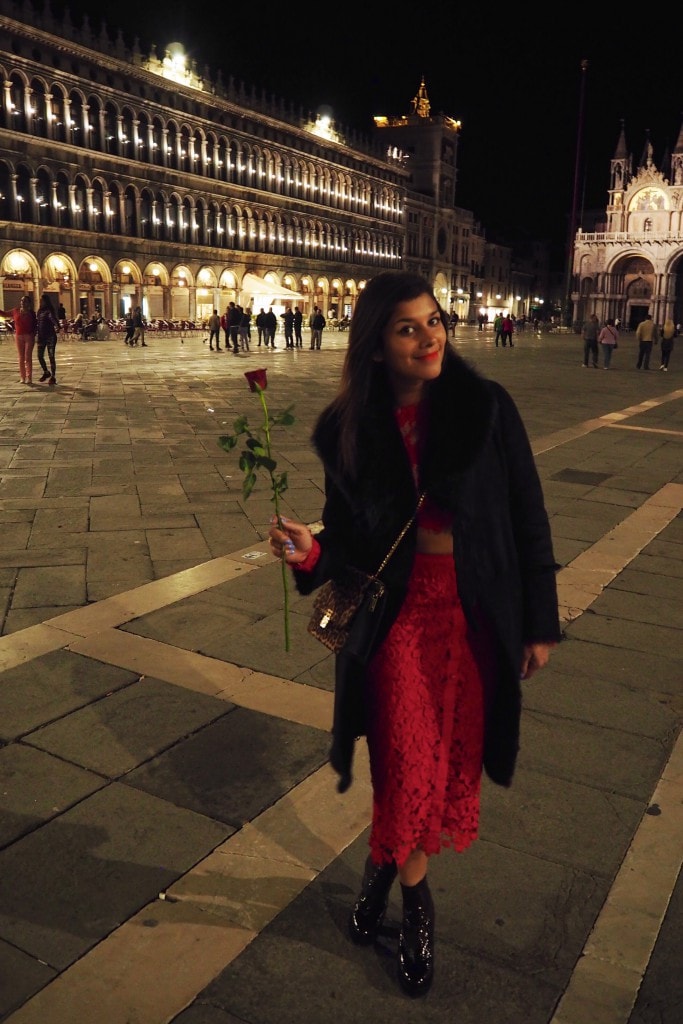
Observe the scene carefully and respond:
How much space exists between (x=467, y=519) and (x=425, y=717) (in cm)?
44

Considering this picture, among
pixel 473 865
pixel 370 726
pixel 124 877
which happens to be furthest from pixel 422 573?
pixel 124 877

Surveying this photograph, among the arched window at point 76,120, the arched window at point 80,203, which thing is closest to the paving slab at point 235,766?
the arched window at point 80,203

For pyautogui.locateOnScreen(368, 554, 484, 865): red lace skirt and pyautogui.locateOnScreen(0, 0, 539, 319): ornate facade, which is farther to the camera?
pyautogui.locateOnScreen(0, 0, 539, 319): ornate facade

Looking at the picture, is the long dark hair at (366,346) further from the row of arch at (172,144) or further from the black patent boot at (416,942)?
the row of arch at (172,144)

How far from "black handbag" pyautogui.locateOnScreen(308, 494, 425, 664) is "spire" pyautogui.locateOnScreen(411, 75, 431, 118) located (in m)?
87.4

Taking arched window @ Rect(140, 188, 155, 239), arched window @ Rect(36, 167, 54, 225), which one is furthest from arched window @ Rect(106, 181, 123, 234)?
arched window @ Rect(36, 167, 54, 225)

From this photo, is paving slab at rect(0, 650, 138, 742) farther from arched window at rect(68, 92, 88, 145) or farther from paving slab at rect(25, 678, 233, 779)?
arched window at rect(68, 92, 88, 145)

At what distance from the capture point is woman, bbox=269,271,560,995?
1.82 metres

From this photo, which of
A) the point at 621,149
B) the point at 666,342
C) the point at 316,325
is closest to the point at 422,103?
the point at 621,149

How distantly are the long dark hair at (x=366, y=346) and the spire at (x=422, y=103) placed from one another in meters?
87.1

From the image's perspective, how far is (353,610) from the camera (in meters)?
1.84

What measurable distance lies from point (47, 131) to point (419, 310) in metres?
41.7

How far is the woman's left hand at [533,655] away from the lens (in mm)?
1896

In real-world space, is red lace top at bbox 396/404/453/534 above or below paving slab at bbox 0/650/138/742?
above
